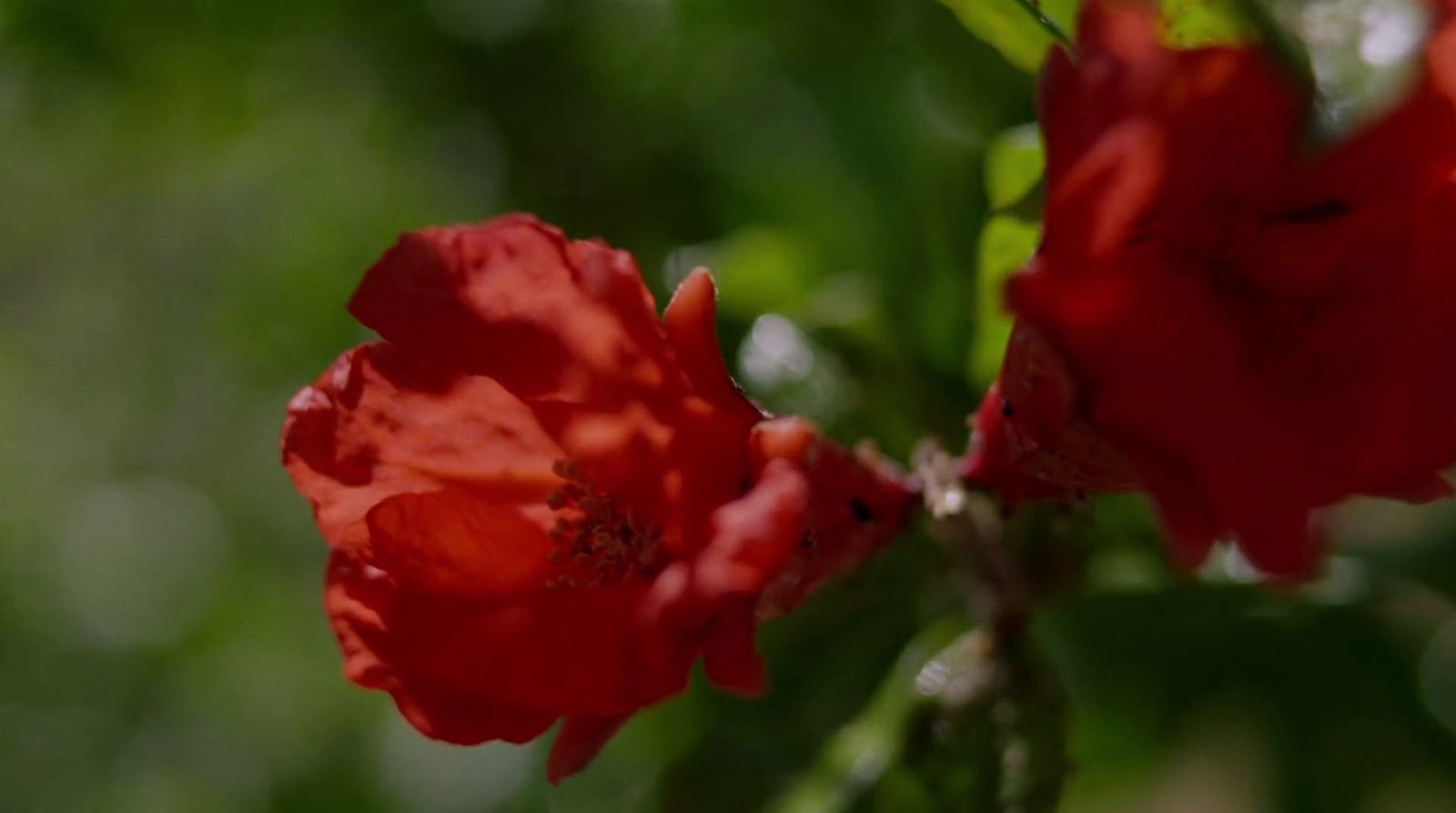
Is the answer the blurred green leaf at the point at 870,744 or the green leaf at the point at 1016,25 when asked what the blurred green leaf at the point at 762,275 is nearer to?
the blurred green leaf at the point at 870,744

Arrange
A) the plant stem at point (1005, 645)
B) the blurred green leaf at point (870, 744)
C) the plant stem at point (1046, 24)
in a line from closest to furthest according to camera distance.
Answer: the plant stem at point (1046, 24) < the plant stem at point (1005, 645) < the blurred green leaf at point (870, 744)

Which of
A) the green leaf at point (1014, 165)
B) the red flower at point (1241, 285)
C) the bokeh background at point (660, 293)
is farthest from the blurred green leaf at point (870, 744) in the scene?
the red flower at point (1241, 285)

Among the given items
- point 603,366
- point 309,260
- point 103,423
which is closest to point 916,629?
point 603,366

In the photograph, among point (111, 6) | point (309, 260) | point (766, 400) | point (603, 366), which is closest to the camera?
point (603, 366)

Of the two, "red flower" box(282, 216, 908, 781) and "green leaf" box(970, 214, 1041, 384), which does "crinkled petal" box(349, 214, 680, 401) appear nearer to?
"red flower" box(282, 216, 908, 781)

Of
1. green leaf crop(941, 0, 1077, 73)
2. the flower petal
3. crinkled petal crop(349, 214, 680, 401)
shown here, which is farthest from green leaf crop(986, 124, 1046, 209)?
the flower petal

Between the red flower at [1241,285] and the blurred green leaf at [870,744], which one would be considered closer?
the red flower at [1241,285]

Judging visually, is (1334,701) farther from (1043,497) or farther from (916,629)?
(1043,497)
